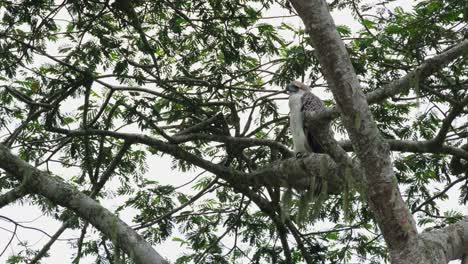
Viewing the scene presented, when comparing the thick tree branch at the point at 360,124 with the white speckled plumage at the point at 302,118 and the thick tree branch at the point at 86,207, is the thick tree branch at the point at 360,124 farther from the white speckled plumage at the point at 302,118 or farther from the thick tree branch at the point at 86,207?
the white speckled plumage at the point at 302,118

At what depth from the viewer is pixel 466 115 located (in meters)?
5.39

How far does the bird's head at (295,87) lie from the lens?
5495 millimetres

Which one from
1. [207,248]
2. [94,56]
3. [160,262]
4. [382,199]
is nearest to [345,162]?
[382,199]

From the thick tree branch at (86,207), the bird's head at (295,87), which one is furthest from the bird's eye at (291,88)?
the thick tree branch at (86,207)

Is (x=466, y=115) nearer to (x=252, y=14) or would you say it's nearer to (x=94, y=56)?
(x=252, y=14)

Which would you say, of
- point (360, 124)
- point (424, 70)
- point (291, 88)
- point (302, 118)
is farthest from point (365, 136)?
point (291, 88)

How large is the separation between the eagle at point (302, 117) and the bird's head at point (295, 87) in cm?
1

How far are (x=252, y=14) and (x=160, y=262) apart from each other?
2841mm

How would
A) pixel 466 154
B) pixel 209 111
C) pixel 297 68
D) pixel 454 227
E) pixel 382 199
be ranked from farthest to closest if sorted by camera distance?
pixel 209 111 < pixel 297 68 < pixel 466 154 < pixel 454 227 < pixel 382 199

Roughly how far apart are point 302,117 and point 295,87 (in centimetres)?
42

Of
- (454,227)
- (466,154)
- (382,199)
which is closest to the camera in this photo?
(382,199)

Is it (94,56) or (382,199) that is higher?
(94,56)

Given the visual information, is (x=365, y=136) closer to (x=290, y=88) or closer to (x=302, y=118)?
(x=302, y=118)

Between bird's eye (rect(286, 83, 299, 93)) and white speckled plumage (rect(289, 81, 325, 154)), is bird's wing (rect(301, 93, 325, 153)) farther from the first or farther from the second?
bird's eye (rect(286, 83, 299, 93))
